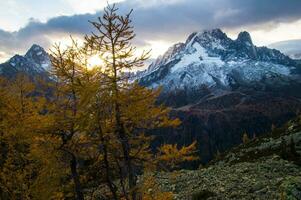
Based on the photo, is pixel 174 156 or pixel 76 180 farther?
pixel 76 180

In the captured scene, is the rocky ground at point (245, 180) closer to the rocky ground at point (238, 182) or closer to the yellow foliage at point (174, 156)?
the rocky ground at point (238, 182)

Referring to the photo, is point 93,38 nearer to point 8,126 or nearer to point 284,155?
point 8,126

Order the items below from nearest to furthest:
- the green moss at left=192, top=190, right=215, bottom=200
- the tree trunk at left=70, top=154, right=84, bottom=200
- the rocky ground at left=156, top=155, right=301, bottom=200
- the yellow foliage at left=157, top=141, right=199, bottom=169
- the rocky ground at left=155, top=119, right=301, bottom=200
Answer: the yellow foliage at left=157, top=141, right=199, bottom=169 < the tree trunk at left=70, top=154, right=84, bottom=200 < the rocky ground at left=156, top=155, right=301, bottom=200 < the rocky ground at left=155, top=119, right=301, bottom=200 < the green moss at left=192, top=190, right=215, bottom=200

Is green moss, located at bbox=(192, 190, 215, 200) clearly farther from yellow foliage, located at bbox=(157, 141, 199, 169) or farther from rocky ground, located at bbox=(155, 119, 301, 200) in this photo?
yellow foliage, located at bbox=(157, 141, 199, 169)

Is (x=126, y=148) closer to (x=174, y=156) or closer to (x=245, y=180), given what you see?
(x=174, y=156)

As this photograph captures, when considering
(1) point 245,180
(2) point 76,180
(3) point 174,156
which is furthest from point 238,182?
(3) point 174,156

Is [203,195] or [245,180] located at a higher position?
[245,180]

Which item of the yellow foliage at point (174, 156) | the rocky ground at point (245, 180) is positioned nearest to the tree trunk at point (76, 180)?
the yellow foliage at point (174, 156)

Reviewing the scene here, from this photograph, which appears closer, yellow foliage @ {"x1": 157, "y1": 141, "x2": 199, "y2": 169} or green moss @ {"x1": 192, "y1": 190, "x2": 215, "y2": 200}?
yellow foliage @ {"x1": 157, "y1": 141, "x2": 199, "y2": 169}

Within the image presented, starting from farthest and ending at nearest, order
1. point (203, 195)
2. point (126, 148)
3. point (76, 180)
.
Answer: point (203, 195), point (76, 180), point (126, 148)

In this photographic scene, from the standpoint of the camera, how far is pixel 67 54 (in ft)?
62.1

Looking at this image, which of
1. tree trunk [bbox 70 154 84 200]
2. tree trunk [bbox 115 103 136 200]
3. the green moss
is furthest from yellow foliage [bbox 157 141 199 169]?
the green moss

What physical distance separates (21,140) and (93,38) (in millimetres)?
7211

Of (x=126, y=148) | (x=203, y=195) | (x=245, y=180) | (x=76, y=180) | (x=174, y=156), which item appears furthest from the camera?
(x=245, y=180)
